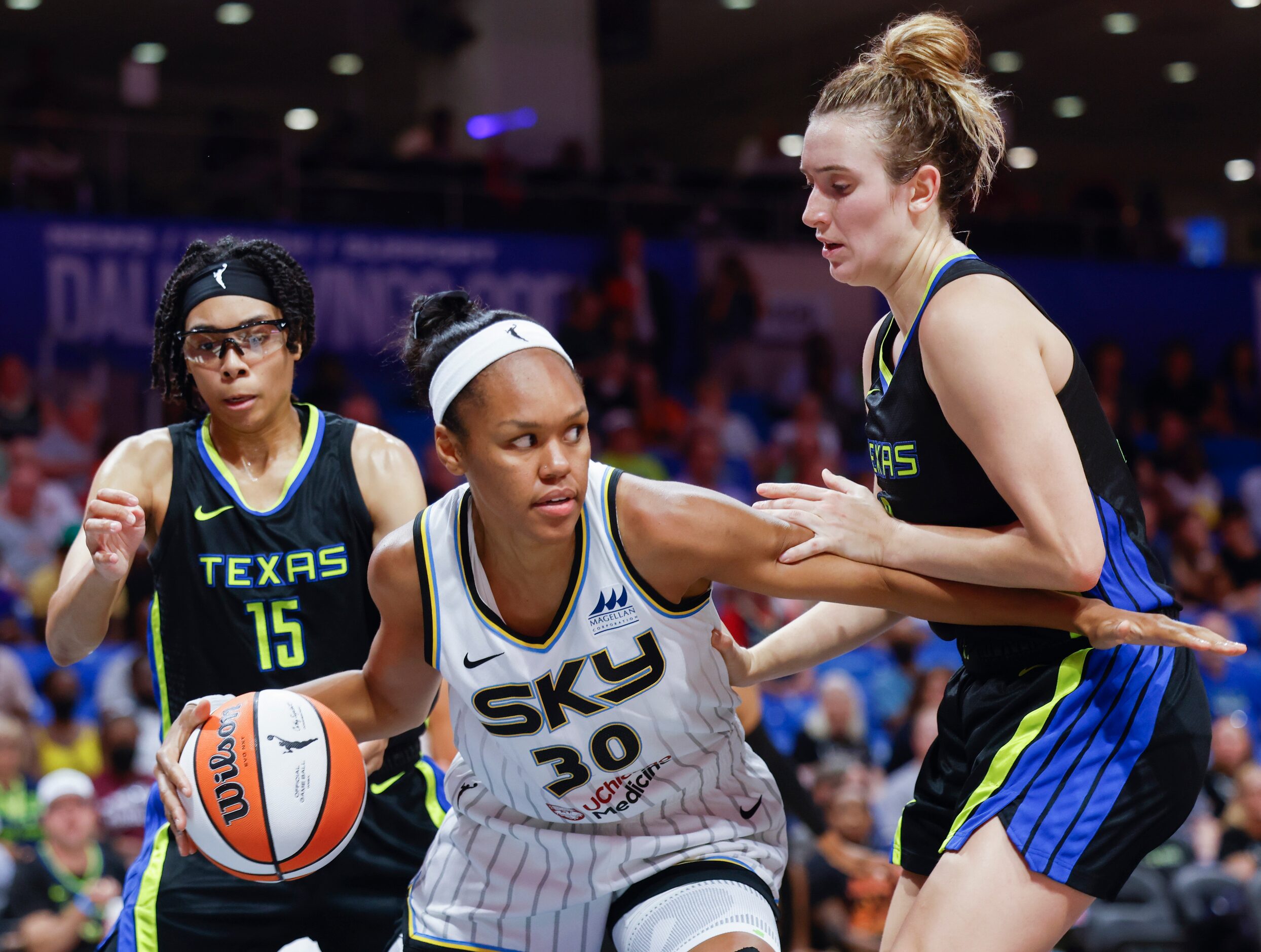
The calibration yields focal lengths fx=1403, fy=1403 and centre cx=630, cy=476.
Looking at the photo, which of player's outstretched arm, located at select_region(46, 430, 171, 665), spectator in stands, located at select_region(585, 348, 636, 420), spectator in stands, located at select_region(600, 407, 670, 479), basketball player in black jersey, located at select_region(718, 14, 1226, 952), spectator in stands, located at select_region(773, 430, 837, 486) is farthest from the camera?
spectator in stands, located at select_region(585, 348, 636, 420)

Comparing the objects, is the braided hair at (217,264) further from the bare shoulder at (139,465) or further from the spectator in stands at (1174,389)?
the spectator in stands at (1174,389)

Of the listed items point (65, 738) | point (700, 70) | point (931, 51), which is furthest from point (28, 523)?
point (700, 70)

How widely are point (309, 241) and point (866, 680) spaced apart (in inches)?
208

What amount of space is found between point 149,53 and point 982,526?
16.8 meters

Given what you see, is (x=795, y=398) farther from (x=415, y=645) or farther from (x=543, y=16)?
(x=415, y=645)

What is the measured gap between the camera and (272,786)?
9.77ft

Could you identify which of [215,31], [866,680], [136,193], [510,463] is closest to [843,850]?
[866,680]

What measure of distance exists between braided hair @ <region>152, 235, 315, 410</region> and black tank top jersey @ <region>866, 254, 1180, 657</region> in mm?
1658

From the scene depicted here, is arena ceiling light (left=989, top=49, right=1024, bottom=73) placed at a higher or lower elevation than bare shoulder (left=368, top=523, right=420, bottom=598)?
higher

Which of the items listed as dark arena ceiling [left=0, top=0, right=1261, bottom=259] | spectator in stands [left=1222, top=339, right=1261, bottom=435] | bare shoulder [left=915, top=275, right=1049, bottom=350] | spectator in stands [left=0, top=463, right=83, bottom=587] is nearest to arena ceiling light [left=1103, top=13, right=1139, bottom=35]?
dark arena ceiling [left=0, top=0, right=1261, bottom=259]

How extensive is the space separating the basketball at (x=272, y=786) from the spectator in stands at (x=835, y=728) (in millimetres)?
5060

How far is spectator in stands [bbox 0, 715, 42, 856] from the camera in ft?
21.5

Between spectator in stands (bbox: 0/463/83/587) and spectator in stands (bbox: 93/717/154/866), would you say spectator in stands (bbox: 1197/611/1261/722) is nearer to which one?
spectator in stands (bbox: 93/717/154/866)

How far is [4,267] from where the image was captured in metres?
9.96
